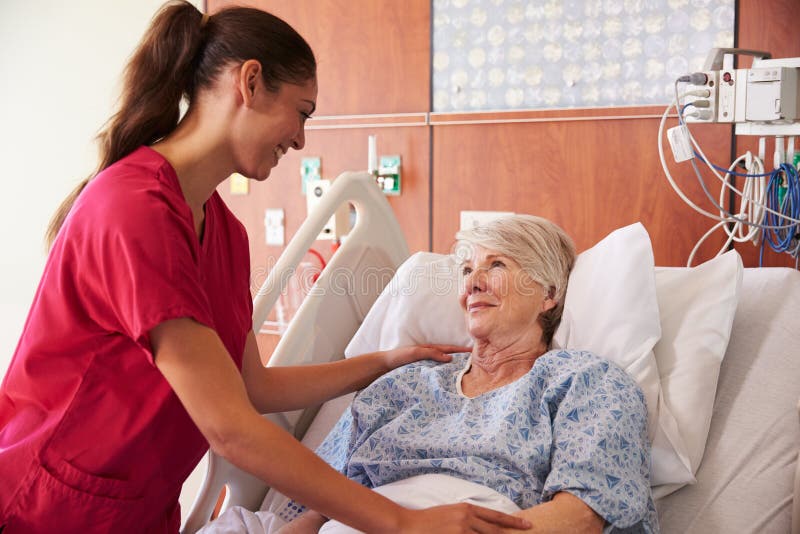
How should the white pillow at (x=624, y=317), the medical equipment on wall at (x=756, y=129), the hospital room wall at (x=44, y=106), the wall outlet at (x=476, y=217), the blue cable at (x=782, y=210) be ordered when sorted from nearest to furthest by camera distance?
the white pillow at (x=624, y=317) → the medical equipment on wall at (x=756, y=129) → the blue cable at (x=782, y=210) → the wall outlet at (x=476, y=217) → the hospital room wall at (x=44, y=106)

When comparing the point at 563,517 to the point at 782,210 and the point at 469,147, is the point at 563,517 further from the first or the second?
the point at 469,147

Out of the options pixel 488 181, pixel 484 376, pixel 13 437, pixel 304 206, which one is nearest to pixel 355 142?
pixel 304 206

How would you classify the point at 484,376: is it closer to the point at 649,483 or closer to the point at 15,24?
the point at 649,483

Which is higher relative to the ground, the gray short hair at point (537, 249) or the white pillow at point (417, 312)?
the gray short hair at point (537, 249)

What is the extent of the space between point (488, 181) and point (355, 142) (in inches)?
24.0

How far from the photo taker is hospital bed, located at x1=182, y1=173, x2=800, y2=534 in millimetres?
1478

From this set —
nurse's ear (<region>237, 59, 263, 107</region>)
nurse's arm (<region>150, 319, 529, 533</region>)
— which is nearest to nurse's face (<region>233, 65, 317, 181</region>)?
nurse's ear (<region>237, 59, 263, 107</region>)

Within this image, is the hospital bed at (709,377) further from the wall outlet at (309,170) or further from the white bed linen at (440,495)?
the wall outlet at (309,170)

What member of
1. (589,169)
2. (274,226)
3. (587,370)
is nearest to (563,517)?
(587,370)

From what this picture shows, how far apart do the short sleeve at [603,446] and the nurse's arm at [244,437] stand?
296 millimetres

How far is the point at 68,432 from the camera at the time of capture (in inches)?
46.6

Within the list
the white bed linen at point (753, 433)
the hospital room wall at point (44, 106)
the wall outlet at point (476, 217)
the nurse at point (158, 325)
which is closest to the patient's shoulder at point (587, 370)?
the white bed linen at point (753, 433)

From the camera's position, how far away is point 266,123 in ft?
4.04

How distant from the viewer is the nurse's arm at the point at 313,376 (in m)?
1.57
